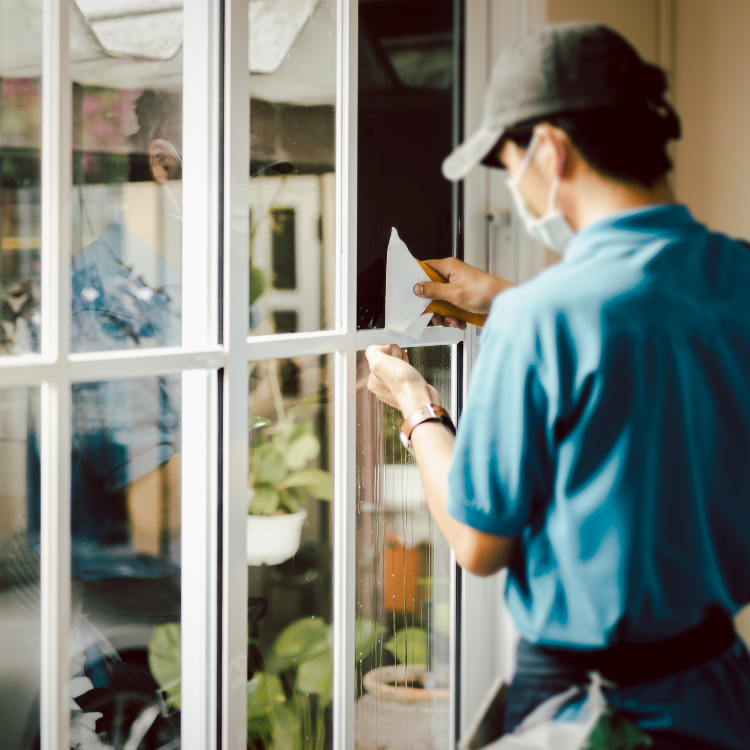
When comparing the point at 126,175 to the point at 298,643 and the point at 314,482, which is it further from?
the point at 298,643

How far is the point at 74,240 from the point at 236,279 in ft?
0.68

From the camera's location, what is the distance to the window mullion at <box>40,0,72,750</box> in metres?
0.67

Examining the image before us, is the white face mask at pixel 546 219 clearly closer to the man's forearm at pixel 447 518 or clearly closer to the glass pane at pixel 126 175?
the man's forearm at pixel 447 518

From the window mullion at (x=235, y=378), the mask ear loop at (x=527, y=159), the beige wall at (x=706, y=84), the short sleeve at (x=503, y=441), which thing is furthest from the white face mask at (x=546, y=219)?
the beige wall at (x=706, y=84)

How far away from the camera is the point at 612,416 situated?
58cm

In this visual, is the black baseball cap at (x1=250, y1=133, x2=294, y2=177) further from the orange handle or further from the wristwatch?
the wristwatch

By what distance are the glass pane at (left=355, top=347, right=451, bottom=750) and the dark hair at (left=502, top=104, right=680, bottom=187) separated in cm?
57

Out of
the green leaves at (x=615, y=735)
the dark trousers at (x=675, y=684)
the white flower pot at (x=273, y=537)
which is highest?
the white flower pot at (x=273, y=537)

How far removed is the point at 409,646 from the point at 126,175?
996mm

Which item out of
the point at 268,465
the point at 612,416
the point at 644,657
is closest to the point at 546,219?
the point at 612,416

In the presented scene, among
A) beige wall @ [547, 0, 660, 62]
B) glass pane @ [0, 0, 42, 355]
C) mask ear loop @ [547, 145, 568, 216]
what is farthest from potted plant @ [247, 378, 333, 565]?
beige wall @ [547, 0, 660, 62]

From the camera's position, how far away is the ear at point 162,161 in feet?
2.65

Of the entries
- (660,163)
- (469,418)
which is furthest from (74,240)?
(660,163)

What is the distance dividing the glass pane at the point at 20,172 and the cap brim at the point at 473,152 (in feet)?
1.31
